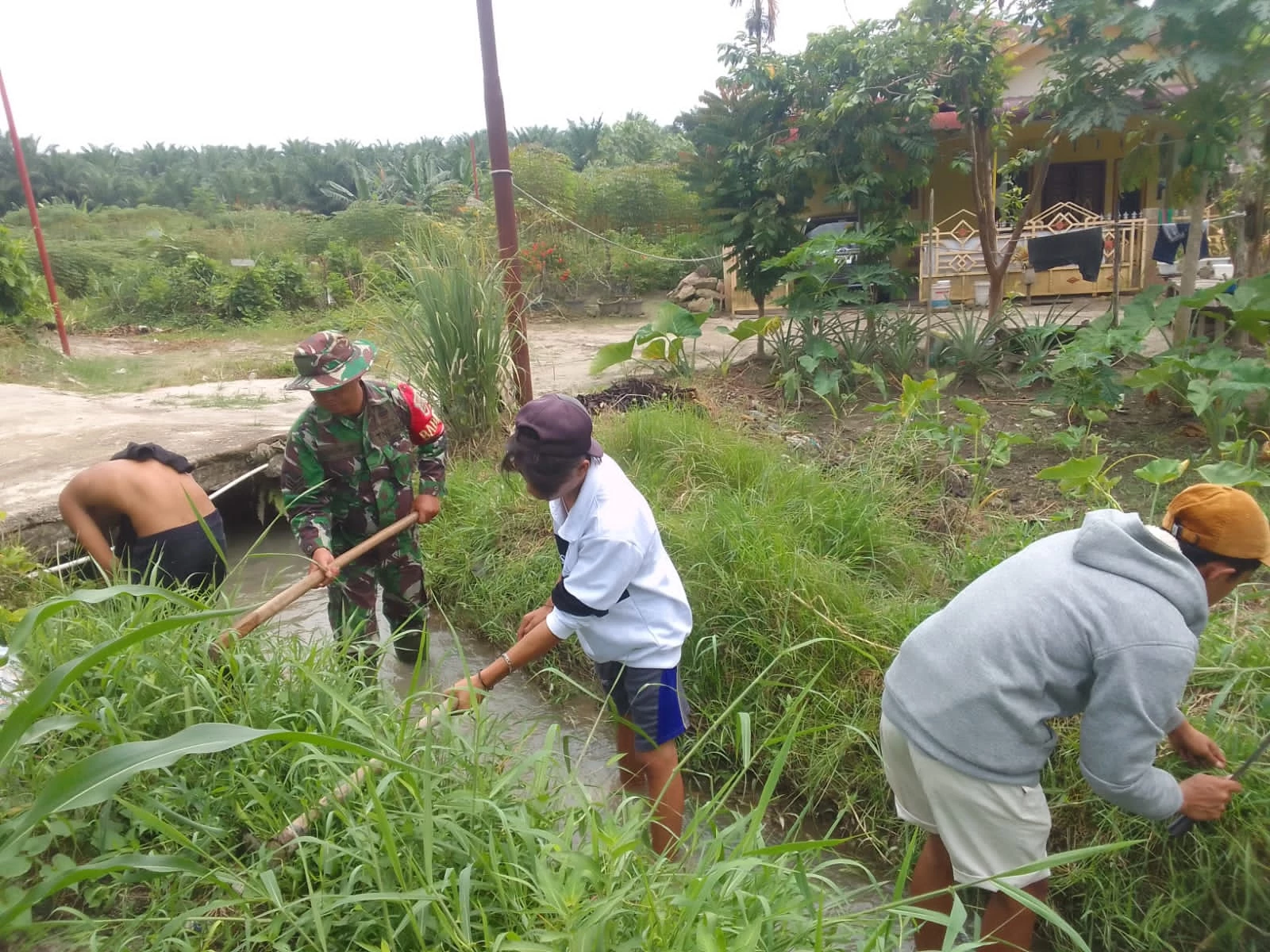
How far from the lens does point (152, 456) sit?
3.33m

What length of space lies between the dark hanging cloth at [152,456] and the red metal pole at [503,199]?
2585 millimetres

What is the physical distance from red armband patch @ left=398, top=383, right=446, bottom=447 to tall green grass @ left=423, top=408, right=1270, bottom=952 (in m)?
1.06

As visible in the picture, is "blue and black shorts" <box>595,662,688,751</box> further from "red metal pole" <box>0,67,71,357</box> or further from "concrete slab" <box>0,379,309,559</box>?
"red metal pole" <box>0,67,71,357</box>

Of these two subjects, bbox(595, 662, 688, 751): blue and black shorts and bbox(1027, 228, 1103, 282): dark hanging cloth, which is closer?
bbox(595, 662, 688, 751): blue and black shorts

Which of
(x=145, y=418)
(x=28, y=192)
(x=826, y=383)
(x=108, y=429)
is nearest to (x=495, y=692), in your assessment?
(x=826, y=383)

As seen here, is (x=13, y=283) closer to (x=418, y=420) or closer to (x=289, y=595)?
(x=418, y=420)

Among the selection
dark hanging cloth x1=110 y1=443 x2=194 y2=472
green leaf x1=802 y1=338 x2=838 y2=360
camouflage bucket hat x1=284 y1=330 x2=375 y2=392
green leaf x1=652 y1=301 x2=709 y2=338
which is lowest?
green leaf x1=802 y1=338 x2=838 y2=360

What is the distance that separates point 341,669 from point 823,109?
6211 mm

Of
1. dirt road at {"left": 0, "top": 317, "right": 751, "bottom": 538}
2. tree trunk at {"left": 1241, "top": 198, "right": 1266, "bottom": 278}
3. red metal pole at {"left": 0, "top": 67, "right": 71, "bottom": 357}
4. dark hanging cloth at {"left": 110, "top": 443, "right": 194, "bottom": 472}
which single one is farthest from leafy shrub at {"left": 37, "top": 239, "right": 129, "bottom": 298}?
tree trunk at {"left": 1241, "top": 198, "right": 1266, "bottom": 278}

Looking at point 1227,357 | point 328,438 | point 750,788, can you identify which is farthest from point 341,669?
point 1227,357

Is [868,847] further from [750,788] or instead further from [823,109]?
[823,109]

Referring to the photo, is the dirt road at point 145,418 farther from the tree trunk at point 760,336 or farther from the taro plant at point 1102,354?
the taro plant at point 1102,354

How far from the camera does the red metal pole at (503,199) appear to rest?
525 centimetres

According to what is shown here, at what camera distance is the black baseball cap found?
6.75 feet
